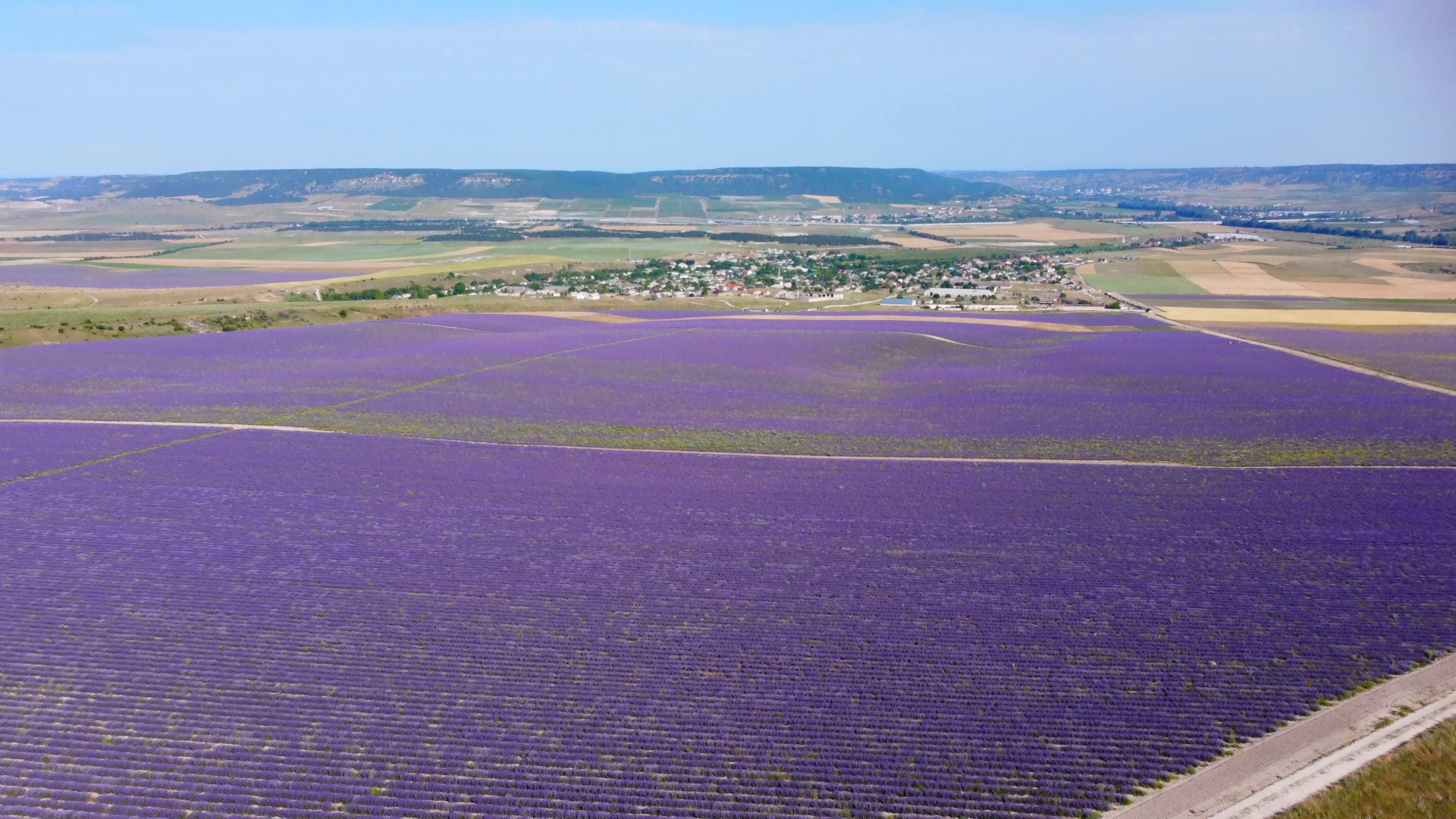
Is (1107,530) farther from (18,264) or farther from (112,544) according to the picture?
(18,264)

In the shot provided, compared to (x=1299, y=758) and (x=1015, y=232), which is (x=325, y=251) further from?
(x=1299, y=758)

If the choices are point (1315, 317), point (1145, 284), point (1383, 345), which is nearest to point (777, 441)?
point (1383, 345)

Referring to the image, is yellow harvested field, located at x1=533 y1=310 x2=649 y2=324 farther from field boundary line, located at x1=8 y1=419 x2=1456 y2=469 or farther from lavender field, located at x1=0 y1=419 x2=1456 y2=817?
lavender field, located at x1=0 y1=419 x2=1456 y2=817

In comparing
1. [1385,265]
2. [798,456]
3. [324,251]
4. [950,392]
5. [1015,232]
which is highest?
[1015,232]

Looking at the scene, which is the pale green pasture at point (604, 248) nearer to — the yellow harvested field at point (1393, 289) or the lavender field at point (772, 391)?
the lavender field at point (772, 391)

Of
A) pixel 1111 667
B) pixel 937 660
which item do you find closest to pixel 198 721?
pixel 937 660
